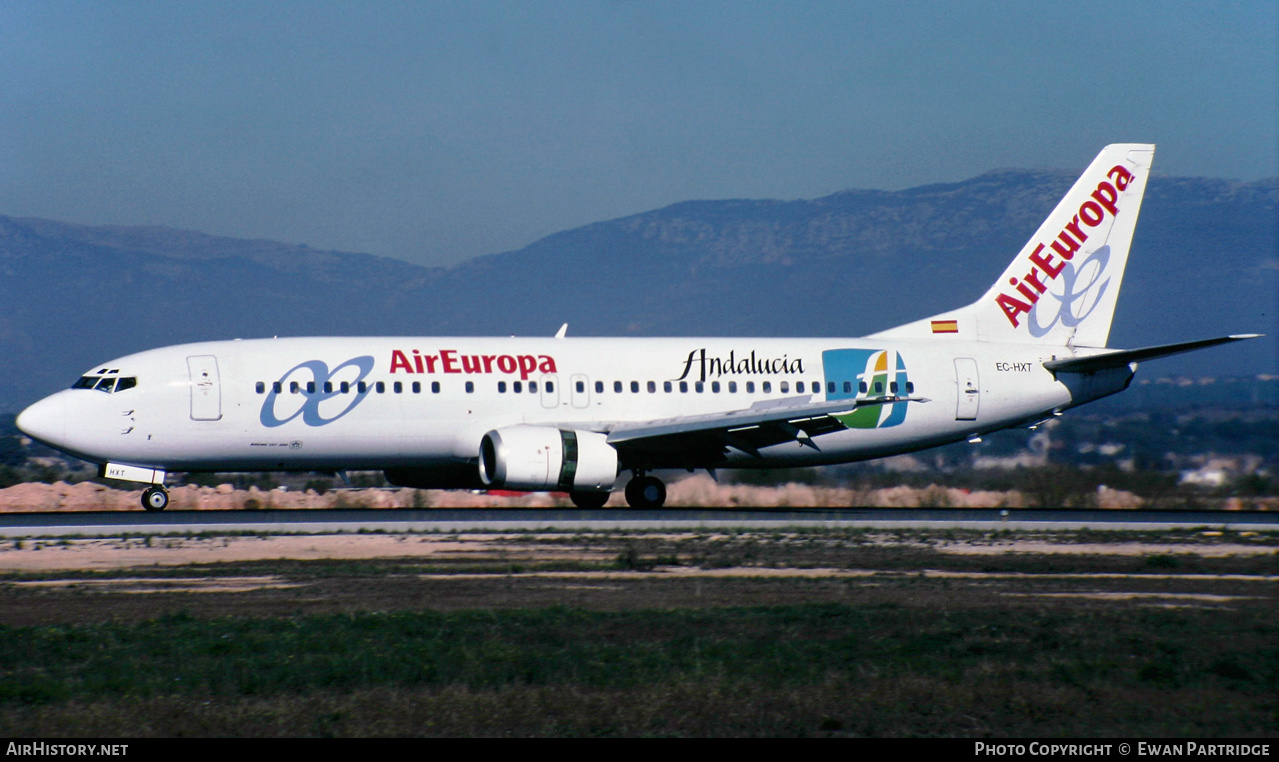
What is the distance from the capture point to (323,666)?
12.3m

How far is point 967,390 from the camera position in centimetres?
3381

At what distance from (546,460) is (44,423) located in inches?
400

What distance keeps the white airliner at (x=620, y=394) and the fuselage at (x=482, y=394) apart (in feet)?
0.14

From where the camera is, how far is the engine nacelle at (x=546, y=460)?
28469 millimetres

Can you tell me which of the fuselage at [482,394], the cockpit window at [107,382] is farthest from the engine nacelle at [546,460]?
the cockpit window at [107,382]

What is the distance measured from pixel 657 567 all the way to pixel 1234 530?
496 inches

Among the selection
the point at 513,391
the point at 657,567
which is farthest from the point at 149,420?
the point at 657,567

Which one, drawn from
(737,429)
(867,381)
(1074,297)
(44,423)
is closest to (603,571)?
(737,429)

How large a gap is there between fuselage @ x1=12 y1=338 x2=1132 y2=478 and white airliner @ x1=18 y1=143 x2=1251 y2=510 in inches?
1.7

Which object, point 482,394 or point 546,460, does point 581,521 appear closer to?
point 546,460

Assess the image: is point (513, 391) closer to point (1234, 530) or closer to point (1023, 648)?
point (1234, 530)

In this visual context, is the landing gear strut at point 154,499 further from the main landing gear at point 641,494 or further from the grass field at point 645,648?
the grass field at point 645,648

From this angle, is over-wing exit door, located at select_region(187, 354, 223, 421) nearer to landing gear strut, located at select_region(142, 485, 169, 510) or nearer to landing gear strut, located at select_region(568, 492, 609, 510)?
landing gear strut, located at select_region(142, 485, 169, 510)
